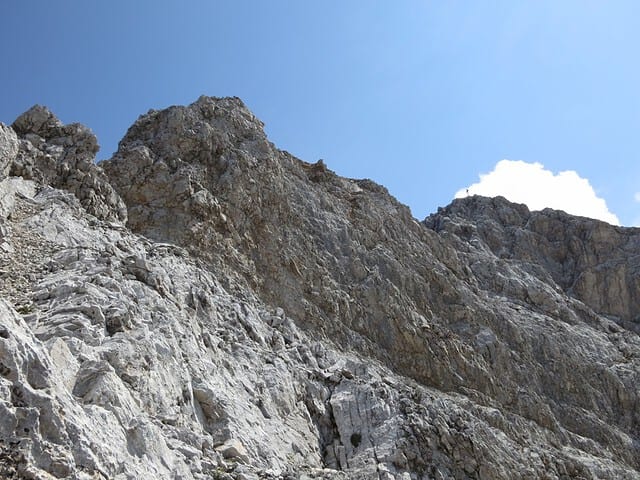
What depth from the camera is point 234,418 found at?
18406 mm

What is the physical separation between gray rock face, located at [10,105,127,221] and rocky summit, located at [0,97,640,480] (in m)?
0.11

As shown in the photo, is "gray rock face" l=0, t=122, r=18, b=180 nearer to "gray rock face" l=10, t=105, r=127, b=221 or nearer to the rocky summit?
the rocky summit

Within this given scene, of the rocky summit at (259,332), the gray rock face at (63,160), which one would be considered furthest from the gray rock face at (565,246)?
the gray rock face at (63,160)

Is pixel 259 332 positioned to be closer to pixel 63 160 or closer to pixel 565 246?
pixel 63 160

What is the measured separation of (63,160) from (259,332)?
1258 cm

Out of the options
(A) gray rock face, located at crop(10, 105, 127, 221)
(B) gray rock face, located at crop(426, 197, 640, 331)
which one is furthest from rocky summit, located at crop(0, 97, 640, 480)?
(B) gray rock face, located at crop(426, 197, 640, 331)

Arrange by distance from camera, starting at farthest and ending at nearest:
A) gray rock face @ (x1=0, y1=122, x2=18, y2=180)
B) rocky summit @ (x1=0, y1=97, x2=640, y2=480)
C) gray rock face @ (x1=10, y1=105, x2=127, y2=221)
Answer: gray rock face @ (x1=10, y1=105, x2=127, y2=221) < gray rock face @ (x1=0, y1=122, x2=18, y2=180) < rocky summit @ (x1=0, y1=97, x2=640, y2=480)

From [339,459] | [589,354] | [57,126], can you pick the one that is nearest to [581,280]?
[589,354]

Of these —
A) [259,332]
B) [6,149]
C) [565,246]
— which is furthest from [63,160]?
[565,246]

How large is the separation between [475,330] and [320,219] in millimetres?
13752

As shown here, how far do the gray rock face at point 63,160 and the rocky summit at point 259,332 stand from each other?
0.11 m

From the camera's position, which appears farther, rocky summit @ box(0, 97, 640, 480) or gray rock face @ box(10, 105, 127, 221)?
gray rock face @ box(10, 105, 127, 221)

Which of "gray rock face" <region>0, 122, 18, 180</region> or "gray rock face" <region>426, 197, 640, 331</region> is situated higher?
"gray rock face" <region>426, 197, 640, 331</region>

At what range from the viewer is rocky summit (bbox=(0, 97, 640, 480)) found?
45.7ft
